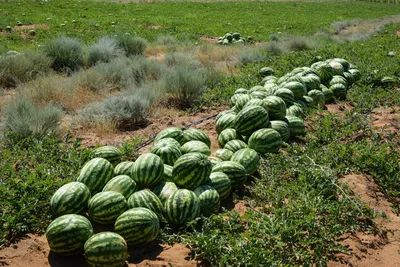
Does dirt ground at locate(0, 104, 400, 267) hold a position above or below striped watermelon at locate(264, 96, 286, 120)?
below

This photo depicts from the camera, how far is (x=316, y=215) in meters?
3.30

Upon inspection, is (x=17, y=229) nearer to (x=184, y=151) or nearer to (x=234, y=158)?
(x=184, y=151)

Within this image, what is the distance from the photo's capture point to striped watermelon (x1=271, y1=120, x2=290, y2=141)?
4768 mm

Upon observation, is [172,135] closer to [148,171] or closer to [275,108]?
[148,171]

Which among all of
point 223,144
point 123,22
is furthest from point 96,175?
point 123,22

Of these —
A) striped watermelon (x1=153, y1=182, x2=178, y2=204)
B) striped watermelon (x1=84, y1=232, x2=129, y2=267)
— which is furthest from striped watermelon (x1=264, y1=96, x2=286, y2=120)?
striped watermelon (x1=84, y1=232, x2=129, y2=267)

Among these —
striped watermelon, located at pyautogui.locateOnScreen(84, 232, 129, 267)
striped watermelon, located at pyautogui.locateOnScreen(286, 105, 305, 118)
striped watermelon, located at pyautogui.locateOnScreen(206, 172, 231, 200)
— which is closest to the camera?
striped watermelon, located at pyautogui.locateOnScreen(84, 232, 129, 267)

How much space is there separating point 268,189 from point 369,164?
4.54ft

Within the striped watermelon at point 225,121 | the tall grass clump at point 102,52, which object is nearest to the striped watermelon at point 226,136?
the striped watermelon at point 225,121

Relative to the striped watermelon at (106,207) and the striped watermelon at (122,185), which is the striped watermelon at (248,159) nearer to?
the striped watermelon at (122,185)

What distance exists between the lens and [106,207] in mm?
3057

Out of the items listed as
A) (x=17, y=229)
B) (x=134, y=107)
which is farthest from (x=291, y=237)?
(x=134, y=107)

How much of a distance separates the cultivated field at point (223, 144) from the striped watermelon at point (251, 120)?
3 centimetres

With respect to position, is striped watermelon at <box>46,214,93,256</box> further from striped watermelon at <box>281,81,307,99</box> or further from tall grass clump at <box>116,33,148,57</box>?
tall grass clump at <box>116,33,148,57</box>
